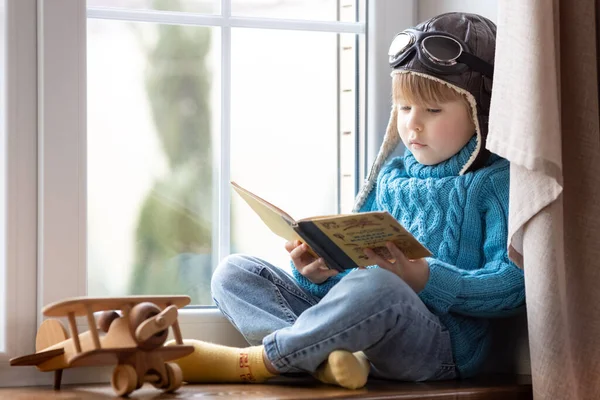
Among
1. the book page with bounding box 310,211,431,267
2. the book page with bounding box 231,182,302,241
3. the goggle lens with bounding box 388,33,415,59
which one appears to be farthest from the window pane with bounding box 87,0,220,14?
the book page with bounding box 310,211,431,267

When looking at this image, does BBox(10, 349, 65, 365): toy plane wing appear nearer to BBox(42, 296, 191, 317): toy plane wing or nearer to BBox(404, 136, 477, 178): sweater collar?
BBox(42, 296, 191, 317): toy plane wing

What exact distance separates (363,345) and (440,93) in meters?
0.52

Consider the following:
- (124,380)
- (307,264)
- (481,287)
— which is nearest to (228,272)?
(307,264)

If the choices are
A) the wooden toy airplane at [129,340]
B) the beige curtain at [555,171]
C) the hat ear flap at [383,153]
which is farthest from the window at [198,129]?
the beige curtain at [555,171]

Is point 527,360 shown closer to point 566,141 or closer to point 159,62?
point 566,141

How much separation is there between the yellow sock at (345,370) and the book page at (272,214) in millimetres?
227

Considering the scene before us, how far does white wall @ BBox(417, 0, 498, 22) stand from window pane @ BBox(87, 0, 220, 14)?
1.52 ft

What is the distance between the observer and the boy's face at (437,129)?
1.79 m

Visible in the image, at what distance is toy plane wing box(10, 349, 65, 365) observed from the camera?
1560mm

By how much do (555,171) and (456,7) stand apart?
652 mm

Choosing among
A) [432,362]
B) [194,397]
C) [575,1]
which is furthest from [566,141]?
[194,397]

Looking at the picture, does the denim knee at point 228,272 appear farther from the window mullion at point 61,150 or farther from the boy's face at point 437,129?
the boy's face at point 437,129

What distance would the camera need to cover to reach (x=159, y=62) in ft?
6.31

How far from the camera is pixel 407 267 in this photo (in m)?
1.62
